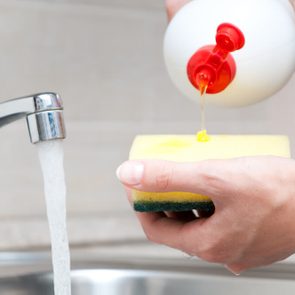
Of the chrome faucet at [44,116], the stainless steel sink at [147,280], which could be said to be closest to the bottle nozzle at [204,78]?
the chrome faucet at [44,116]

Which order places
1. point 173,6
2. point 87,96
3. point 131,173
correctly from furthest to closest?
point 87,96 < point 173,6 < point 131,173

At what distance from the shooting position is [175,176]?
1.55 ft

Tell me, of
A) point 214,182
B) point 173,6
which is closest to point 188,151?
point 214,182

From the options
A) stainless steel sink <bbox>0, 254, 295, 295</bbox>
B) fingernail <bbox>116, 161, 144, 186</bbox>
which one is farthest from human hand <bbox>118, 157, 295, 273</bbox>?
stainless steel sink <bbox>0, 254, 295, 295</bbox>

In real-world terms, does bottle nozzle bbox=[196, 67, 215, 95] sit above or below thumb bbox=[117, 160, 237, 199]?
above

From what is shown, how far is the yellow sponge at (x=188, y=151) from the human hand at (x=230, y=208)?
0.05 feet

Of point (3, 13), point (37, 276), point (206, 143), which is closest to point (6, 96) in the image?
point (3, 13)

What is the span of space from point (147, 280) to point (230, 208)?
0.23 meters

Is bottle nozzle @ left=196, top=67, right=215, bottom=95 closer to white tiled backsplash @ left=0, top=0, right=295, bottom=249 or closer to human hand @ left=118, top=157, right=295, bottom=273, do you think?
human hand @ left=118, top=157, right=295, bottom=273

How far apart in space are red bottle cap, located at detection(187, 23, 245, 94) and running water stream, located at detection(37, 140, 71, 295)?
11 centimetres

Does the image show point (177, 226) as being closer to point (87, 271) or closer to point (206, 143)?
point (206, 143)

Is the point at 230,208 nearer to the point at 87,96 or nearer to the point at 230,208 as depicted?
the point at 230,208

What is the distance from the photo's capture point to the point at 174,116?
0.84 metres

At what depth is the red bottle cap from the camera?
1.69ft
